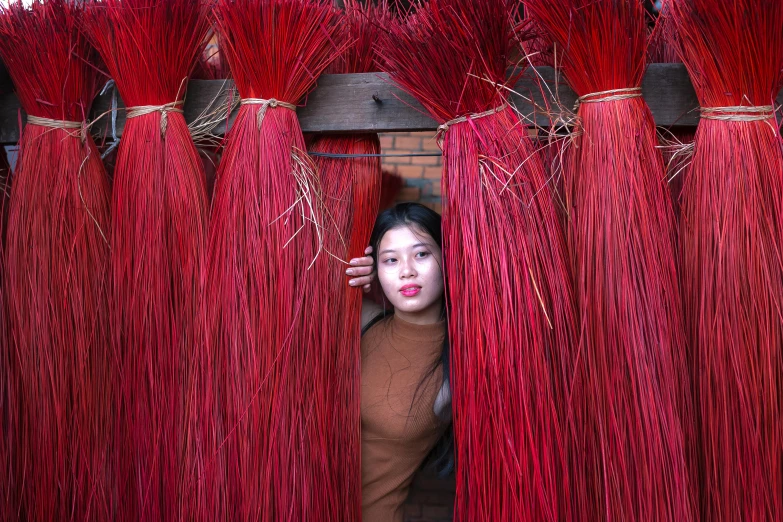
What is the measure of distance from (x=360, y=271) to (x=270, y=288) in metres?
0.23

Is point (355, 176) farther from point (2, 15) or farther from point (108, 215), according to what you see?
point (2, 15)

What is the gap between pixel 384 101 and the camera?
4.42ft

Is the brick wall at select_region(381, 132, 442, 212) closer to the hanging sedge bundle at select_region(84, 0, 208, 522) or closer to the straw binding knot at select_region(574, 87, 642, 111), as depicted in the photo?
the hanging sedge bundle at select_region(84, 0, 208, 522)

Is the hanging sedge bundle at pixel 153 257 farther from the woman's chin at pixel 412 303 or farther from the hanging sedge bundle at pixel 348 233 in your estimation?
the woman's chin at pixel 412 303

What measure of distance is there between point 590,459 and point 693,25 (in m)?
0.82

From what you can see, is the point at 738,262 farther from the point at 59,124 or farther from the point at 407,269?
the point at 59,124

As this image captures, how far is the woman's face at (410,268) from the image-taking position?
4.86ft

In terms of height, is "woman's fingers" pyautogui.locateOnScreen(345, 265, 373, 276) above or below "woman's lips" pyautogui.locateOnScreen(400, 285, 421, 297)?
above

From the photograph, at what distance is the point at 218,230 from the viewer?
4.21ft

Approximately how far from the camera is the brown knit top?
149 cm

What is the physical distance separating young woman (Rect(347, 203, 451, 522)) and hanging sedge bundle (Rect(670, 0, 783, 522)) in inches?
23.0

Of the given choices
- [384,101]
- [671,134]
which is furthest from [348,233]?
[671,134]

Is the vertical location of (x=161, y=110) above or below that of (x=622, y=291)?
above

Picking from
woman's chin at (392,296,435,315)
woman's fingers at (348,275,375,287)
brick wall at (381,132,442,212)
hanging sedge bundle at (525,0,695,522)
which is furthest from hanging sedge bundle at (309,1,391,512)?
brick wall at (381,132,442,212)
